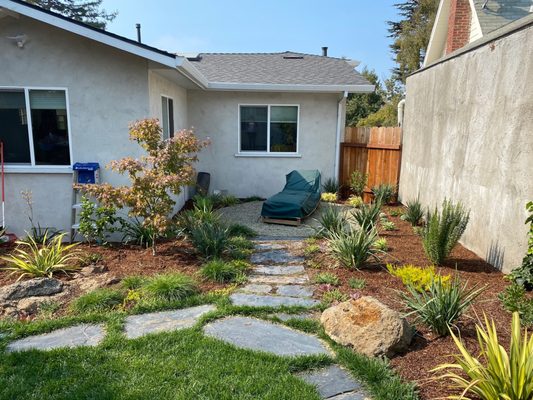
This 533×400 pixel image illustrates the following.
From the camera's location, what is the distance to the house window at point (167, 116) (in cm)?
810

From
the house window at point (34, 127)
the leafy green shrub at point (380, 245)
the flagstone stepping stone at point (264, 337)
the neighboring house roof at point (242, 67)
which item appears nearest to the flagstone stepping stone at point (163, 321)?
the flagstone stepping stone at point (264, 337)

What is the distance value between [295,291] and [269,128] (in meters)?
6.75

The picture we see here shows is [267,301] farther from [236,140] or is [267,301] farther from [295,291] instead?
[236,140]

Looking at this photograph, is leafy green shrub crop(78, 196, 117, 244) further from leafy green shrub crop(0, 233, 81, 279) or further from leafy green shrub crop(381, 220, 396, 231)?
leafy green shrub crop(381, 220, 396, 231)

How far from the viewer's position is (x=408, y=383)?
287 centimetres

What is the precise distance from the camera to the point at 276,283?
198 inches

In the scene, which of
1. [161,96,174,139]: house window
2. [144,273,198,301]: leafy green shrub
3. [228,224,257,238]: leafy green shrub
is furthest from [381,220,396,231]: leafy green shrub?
[161,96,174,139]: house window

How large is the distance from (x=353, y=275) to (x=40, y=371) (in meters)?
3.68

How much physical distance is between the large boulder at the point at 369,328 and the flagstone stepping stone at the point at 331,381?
0.35 m

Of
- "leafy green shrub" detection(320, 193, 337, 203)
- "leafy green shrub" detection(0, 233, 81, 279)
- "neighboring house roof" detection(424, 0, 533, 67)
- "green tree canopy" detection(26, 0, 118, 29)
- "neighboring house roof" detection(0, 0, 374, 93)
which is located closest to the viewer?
"leafy green shrub" detection(0, 233, 81, 279)

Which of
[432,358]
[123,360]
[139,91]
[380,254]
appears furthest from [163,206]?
[432,358]

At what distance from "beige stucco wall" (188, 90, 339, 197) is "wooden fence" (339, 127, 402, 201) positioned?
491 millimetres

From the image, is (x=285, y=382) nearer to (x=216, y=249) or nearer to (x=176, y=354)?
(x=176, y=354)

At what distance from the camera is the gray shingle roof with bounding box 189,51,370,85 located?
10445mm
